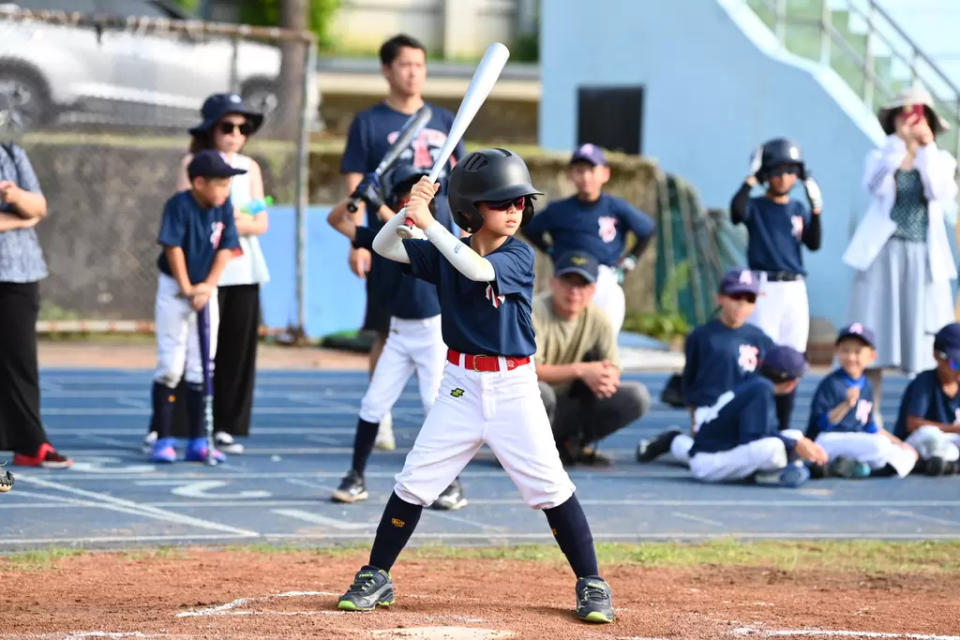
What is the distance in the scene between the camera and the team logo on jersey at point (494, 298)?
6.33m

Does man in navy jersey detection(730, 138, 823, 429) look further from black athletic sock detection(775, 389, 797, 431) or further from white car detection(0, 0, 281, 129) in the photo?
white car detection(0, 0, 281, 129)

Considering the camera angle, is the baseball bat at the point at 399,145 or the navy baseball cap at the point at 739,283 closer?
the baseball bat at the point at 399,145

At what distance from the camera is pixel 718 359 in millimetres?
10977

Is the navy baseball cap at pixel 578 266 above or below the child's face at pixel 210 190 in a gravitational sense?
below

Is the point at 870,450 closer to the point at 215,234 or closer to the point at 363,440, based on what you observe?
the point at 363,440

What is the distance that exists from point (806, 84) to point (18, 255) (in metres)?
11.9

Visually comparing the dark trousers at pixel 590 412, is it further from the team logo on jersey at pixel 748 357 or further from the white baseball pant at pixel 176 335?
the white baseball pant at pixel 176 335

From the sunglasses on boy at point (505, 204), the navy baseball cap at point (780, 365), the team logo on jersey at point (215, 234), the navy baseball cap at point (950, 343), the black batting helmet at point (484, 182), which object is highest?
the black batting helmet at point (484, 182)

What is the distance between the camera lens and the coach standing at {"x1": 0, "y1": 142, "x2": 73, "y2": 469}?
31.6 feet

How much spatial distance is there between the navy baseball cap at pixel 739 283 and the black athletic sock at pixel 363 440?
299cm

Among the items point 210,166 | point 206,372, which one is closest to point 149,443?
point 206,372

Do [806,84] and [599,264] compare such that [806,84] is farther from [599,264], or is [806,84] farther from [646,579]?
[646,579]

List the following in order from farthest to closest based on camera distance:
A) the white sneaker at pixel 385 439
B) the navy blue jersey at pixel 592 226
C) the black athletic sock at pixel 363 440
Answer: the navy blue jersey at pixel 592 226
the white sneaker at pixel 385 439
the black athletic sock at pixel 363 440

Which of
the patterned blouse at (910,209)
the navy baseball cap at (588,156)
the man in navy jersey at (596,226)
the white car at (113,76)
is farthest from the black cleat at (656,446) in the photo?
the white car at (113,76)
